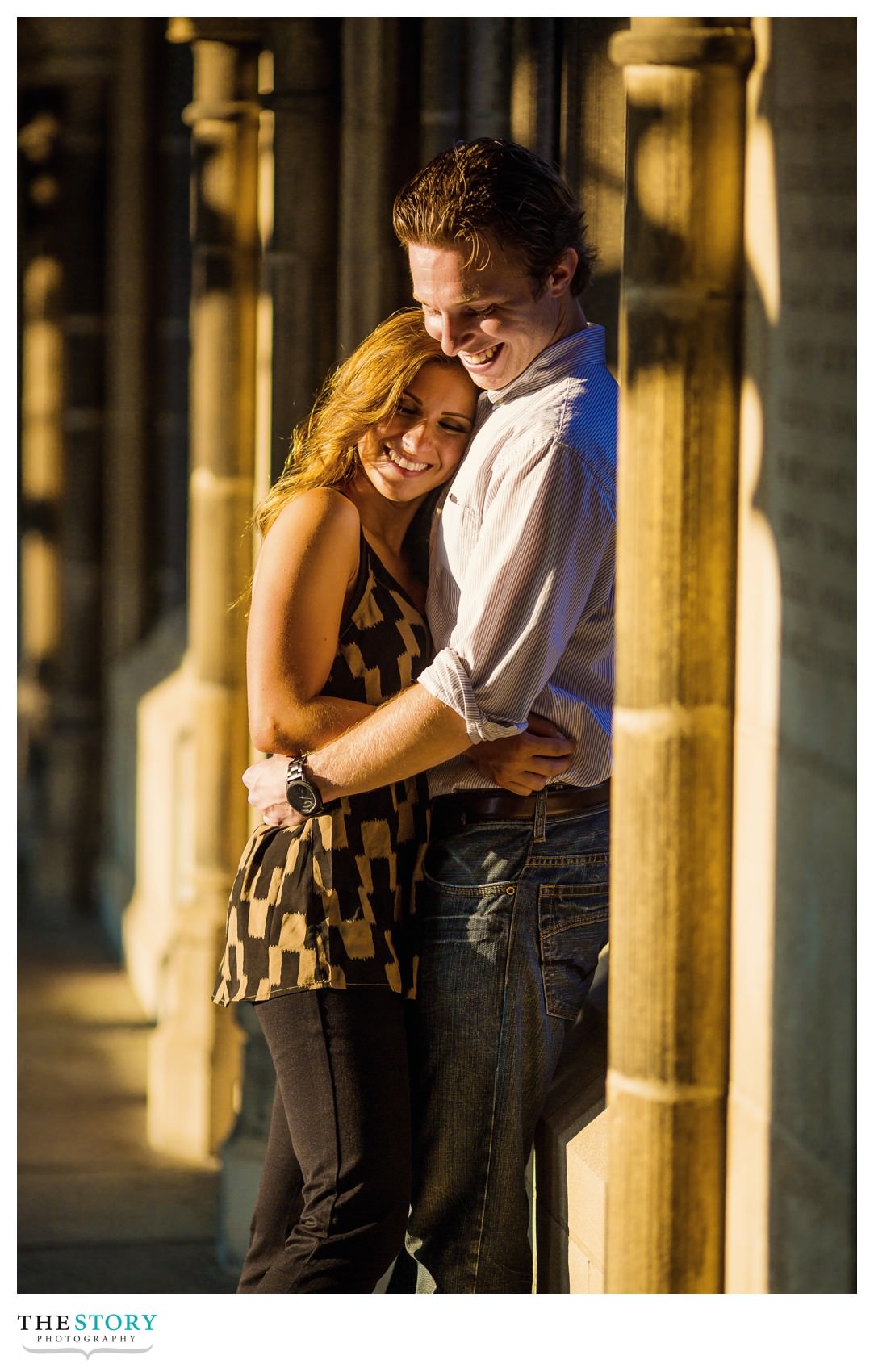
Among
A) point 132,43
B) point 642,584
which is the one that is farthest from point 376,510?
point 132,43

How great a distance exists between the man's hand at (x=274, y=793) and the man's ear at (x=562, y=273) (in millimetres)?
777

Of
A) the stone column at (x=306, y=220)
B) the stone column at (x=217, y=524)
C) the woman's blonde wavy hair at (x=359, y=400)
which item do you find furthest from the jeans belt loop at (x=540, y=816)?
the stone column at (x=217, y=524)

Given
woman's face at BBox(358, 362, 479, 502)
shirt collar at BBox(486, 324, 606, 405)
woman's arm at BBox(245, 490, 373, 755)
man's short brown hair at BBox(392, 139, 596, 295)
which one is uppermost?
man's short brown hair at BBox(392, 139, 596, 295)

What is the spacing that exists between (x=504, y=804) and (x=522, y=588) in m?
0.41

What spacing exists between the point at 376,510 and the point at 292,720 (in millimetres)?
379

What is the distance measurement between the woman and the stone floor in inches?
57.2

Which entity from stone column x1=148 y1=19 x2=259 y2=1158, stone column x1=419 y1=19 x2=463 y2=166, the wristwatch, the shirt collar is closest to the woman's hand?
the wristwatch

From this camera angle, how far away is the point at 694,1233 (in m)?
2.43

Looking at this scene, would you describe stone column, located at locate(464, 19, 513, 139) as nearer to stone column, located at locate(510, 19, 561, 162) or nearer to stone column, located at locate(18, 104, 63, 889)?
stone column, located at locate(510, 19, 561, 162)

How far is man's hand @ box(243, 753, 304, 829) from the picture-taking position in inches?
116

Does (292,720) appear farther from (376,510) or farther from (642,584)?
(642,584)

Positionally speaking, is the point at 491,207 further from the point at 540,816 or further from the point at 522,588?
the point at 540,816

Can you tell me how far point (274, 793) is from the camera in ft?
9.74

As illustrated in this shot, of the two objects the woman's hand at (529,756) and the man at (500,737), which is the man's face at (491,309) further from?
the woman's hand at (529,756)
